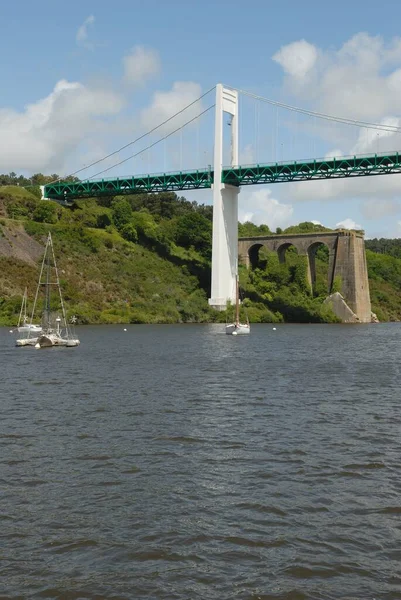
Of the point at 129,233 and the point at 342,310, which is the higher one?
the point at 129,233

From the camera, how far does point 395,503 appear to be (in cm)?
1105

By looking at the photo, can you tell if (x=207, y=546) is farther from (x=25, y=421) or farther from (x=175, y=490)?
(x=25, y=421)

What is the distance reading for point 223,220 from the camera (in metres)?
84.2

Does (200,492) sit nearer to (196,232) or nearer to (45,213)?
(45,213)

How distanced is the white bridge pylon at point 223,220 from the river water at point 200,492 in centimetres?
5832

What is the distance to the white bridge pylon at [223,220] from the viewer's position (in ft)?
272

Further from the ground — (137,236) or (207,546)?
(137,236)

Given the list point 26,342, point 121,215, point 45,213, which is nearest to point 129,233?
point 121,215

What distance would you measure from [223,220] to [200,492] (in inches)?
2895

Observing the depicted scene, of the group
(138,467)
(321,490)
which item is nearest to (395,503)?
(321,490)

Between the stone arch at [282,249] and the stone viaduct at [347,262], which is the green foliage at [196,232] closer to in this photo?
the stone arch at [282,249]

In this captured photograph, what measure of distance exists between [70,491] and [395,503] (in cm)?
499

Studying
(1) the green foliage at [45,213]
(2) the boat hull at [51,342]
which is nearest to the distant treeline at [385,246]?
(1) the green foliage at [45,213]

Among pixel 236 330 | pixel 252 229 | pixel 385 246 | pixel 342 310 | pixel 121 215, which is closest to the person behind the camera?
pixel 236 330
